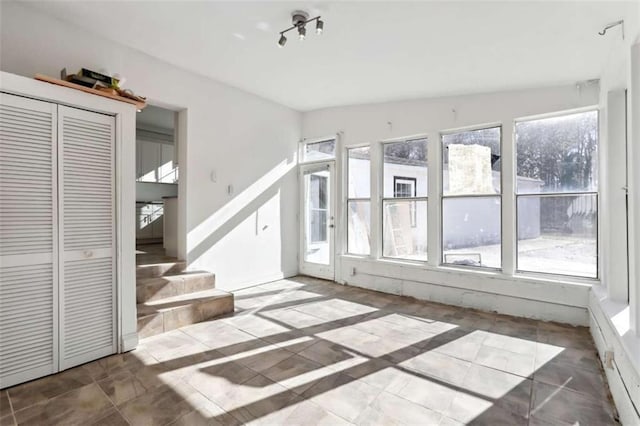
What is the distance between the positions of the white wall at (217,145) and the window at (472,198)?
101 inches

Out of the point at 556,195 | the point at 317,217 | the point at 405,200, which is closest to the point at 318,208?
the point at 317,217

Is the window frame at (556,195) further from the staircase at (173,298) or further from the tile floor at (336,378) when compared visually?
the staircase at (173,298)

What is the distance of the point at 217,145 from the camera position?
Answer: 4312mm

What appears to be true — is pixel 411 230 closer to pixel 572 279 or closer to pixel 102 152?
pixel 572 279

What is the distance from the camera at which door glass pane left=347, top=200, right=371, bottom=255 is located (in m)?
5.07

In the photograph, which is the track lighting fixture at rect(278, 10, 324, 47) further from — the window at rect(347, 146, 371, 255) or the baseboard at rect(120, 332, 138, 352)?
the baseboard at rect(120, 332, 138, 352)

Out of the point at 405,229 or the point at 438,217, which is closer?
the point at 438,217

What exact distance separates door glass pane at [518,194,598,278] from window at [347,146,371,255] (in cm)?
210

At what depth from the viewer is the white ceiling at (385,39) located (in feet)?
8.32

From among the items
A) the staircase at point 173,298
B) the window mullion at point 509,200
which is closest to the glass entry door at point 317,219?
the staircase at point 173,298

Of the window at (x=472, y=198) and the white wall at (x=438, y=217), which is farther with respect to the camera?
the window at (x=472, y=198)

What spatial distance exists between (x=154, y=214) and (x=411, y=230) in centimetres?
475

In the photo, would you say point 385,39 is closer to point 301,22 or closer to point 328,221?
Result: point 301,22

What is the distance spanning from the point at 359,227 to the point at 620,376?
353cm
